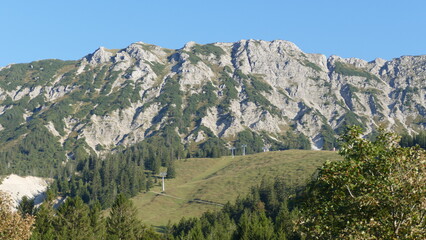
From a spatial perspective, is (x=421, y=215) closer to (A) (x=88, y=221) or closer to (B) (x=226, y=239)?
(B) (x=226, y=239)

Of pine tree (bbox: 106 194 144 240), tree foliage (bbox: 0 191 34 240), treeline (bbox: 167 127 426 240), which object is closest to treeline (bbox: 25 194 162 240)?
pine tree (bbox: 106 194 144 240)

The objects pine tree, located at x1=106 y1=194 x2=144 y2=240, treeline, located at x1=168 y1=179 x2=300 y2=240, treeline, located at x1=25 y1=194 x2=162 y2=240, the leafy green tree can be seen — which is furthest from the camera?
treeline, located at x1=168 y1=179 x2=300 y2=240

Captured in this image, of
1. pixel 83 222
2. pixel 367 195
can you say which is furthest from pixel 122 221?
pixel 367 195

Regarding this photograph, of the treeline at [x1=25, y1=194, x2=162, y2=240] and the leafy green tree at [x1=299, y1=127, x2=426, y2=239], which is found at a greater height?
the leafy green tree at [x1=299, y1=127, x2=426, y2=239]

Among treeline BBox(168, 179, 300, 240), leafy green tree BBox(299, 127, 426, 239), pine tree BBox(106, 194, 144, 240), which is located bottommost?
treeline BBox(168, 179, 300, 240)

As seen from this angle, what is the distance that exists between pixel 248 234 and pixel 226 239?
48.9 ft

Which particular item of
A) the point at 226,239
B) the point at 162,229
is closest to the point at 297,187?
the point at 162,229

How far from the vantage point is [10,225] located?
41.9m

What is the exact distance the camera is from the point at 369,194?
25.6m

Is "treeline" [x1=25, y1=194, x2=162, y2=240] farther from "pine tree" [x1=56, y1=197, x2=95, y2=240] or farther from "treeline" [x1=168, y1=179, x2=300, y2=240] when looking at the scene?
"treeline" [x1=168, y1=179, x2=300, y2=240]

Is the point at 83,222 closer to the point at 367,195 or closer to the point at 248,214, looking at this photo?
the point at 248,214

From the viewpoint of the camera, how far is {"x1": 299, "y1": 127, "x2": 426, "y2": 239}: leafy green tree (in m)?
24.8

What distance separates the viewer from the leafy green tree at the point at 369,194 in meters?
24.8

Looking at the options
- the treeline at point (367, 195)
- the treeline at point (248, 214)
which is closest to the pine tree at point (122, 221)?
the treeline at point (248, 214)
